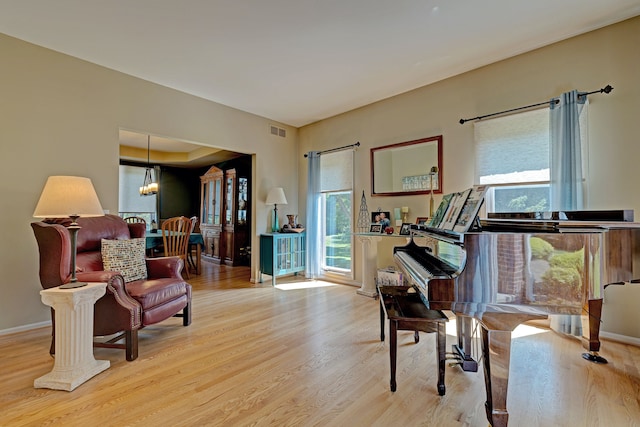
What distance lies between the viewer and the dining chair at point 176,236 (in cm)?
477

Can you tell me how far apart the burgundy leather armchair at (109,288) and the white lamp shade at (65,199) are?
0.38m

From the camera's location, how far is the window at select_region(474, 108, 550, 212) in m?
2.99

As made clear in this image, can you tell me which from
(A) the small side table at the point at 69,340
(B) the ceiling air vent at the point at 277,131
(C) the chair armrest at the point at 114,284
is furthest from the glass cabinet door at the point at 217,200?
(A) the small side table at the point at 69,340

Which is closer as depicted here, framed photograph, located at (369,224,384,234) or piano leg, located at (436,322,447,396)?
piano leg, located at (436,322,447,396)

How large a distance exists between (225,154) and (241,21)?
419 cm

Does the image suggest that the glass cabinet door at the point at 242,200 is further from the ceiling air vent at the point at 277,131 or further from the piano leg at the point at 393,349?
the piano leg at the point at 393,349

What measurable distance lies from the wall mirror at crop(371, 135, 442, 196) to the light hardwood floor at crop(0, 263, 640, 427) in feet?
6.61

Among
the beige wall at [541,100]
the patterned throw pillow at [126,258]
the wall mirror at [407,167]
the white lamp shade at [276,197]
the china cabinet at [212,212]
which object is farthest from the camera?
the china cabinet at [212,212]

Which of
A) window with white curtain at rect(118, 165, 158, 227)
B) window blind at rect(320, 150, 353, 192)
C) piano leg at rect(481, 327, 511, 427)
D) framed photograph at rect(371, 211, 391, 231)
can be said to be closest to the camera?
piano leg at rect(481, 327, 511, 427)

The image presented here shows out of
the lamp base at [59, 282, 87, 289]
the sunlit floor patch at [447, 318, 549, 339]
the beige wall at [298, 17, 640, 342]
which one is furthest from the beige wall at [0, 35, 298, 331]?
the sunlit floor patch at [447, 318, 549, 339]

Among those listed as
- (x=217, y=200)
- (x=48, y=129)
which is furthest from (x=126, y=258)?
(x=217, y=200)

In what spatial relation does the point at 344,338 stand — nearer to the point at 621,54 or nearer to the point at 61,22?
the point at 621,54

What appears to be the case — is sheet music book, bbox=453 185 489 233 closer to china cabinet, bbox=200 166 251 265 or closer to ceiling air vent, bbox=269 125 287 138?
ceiling air vent, bbox=269 125 287 138

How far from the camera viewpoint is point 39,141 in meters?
2.98
